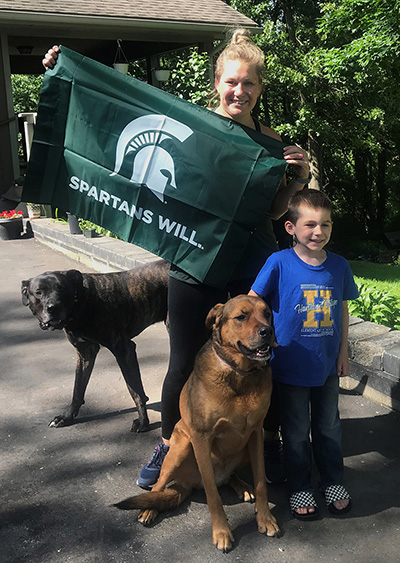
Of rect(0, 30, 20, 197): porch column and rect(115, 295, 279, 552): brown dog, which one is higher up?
rect(0, 30, 20, 197): porch column

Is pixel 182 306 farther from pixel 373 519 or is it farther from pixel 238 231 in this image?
pixel 373 519

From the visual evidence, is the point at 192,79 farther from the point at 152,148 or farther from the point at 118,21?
the point at 152,148

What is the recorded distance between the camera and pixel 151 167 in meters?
3.09

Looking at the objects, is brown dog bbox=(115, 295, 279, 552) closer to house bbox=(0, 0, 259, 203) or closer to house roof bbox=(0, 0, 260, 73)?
house roof bbox=(0, 0, 260, 73)

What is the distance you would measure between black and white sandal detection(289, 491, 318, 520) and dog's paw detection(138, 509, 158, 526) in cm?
71

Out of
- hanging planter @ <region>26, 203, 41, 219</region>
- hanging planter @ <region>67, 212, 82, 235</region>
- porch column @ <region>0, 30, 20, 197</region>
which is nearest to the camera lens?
hanging planter @ <region>67, 212, 82, 235</region>

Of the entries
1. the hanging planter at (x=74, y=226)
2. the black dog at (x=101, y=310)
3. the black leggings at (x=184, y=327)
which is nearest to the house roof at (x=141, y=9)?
the hanging planter at (x=74, y=226)

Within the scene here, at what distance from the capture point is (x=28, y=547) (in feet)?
8.77

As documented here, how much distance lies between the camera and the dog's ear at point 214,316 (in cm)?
280

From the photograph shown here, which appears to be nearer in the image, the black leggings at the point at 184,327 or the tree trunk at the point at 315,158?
the black leggings at the point at 184,327

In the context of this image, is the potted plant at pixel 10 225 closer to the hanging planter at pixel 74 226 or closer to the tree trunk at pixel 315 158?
the hanging planter at pixel 74 226

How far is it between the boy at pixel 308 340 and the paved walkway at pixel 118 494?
0.19 m

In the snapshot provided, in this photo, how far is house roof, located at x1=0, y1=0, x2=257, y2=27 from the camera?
12.6 metres

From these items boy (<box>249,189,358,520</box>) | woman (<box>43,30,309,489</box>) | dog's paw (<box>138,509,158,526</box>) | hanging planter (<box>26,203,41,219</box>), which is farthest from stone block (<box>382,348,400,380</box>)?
hanging planter (<box>26,203,41,219</box>)
